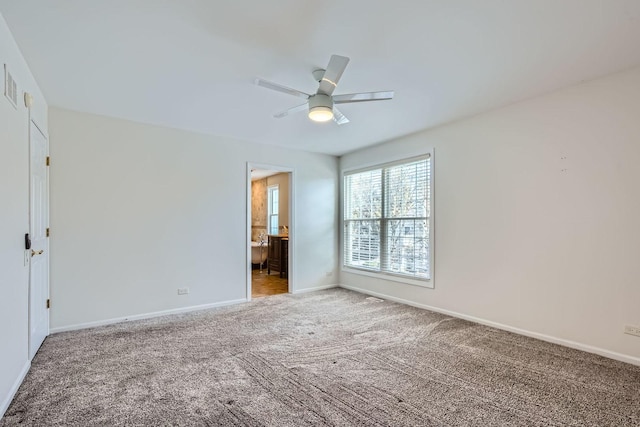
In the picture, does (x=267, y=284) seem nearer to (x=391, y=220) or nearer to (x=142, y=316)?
(x=142, y=316)

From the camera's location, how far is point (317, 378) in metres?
2.57

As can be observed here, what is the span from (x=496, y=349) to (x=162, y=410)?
114 inches

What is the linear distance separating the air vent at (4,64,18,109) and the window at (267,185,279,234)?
639cm

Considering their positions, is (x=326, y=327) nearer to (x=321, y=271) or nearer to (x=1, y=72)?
(x=321, y=271)

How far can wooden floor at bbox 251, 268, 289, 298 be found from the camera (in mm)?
5632

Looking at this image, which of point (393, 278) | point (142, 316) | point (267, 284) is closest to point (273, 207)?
point (267, 284)

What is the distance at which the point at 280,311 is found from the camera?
4457 millimetres

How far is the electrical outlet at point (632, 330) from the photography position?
109 inches

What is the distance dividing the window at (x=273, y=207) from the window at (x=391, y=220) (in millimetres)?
3227

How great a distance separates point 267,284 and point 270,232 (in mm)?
2852

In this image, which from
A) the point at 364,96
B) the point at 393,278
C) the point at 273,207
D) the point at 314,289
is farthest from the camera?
the point at 273,207

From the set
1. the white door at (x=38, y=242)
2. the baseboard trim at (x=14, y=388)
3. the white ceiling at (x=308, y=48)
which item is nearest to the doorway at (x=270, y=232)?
the white ceiling at (x=308, y=48)

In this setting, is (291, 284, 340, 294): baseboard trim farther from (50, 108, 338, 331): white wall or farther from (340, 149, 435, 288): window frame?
(50, 108, 338, 331): white wall

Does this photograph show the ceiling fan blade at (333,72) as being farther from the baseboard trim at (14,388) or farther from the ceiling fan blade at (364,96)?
the baseboard trim at (14,388)
